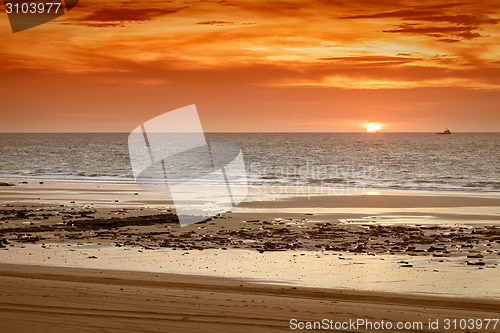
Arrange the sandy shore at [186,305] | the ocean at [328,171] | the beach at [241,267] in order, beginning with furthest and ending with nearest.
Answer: the ocean at [328,171] → the beach at [241,267] → the sandy shore at [186,305]

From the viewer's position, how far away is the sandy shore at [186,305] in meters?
7.85

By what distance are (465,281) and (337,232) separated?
6.49m

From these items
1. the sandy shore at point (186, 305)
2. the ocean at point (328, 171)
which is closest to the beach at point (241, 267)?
the sandy shore at point (186, 305)

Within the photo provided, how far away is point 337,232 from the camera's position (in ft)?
58.0

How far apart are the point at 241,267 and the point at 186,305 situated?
12.3 ft

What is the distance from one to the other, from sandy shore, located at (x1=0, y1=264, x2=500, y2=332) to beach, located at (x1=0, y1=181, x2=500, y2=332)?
0.06 feet

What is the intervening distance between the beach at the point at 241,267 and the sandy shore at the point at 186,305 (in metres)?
0.02

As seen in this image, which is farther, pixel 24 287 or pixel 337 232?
pixel 337 232

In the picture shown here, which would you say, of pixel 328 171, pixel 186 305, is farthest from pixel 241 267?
pixel 328 171

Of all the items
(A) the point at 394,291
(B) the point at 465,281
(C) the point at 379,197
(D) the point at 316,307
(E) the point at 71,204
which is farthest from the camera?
(C) the point at 379,197

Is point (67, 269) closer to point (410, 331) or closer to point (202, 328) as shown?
point (202, 328)

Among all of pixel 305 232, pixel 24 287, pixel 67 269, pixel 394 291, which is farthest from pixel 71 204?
pixel 394 291

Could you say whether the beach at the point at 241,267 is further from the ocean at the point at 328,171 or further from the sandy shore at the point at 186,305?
the ocean at the point at 328,171

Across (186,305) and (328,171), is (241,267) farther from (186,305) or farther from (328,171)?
(328,171)
